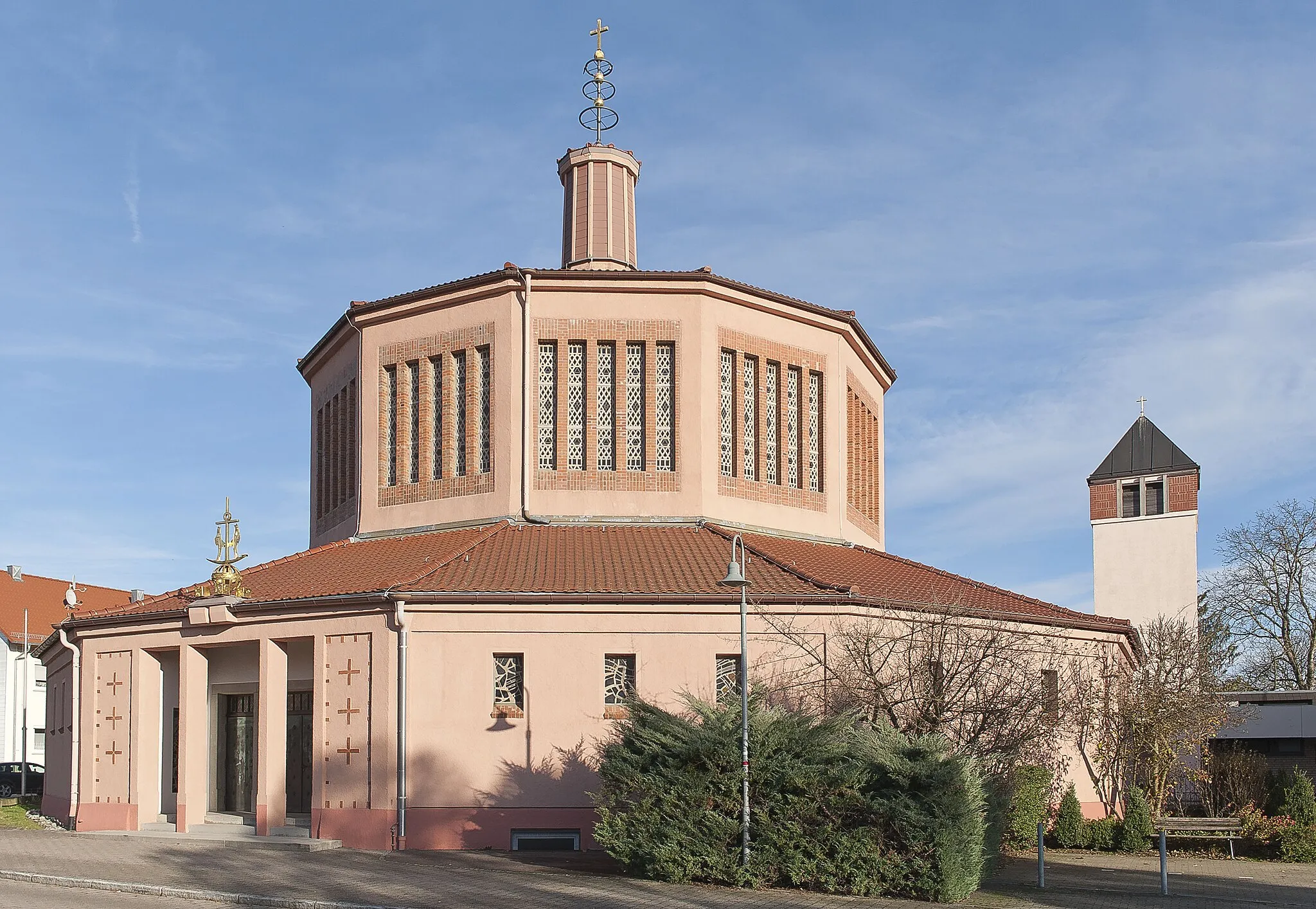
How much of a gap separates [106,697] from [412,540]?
6.49 meters

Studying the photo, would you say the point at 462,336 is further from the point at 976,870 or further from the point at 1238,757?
the point at 1238,757

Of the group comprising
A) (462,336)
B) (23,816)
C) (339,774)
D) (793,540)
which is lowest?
(23,816)

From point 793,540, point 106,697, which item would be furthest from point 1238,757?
point 106,697

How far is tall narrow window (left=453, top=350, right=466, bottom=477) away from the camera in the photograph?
27.6 metres

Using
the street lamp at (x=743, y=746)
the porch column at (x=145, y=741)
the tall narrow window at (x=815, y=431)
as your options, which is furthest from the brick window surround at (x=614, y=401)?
the street lamp at (x=743, y=746)

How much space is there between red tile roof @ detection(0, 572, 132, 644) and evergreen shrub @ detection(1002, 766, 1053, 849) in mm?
51364

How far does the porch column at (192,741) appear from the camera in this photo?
24641mm

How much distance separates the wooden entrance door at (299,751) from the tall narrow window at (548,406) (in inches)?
249

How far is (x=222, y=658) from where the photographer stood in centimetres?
2648

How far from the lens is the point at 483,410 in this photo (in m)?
27.6

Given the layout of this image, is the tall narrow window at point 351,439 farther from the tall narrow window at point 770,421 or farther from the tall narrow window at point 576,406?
the tall narrow window at point 770,421

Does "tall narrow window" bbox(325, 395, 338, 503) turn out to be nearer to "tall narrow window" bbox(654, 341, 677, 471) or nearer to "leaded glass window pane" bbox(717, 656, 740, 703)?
"tall narrow window" bbox(654, 341, 677, 471)

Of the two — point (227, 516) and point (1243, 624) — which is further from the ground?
point (227, 516)

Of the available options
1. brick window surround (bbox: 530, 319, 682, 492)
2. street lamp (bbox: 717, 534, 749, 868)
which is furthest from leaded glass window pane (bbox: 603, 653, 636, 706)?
brick window surround (bbox: 530, 319, 682, 492)
